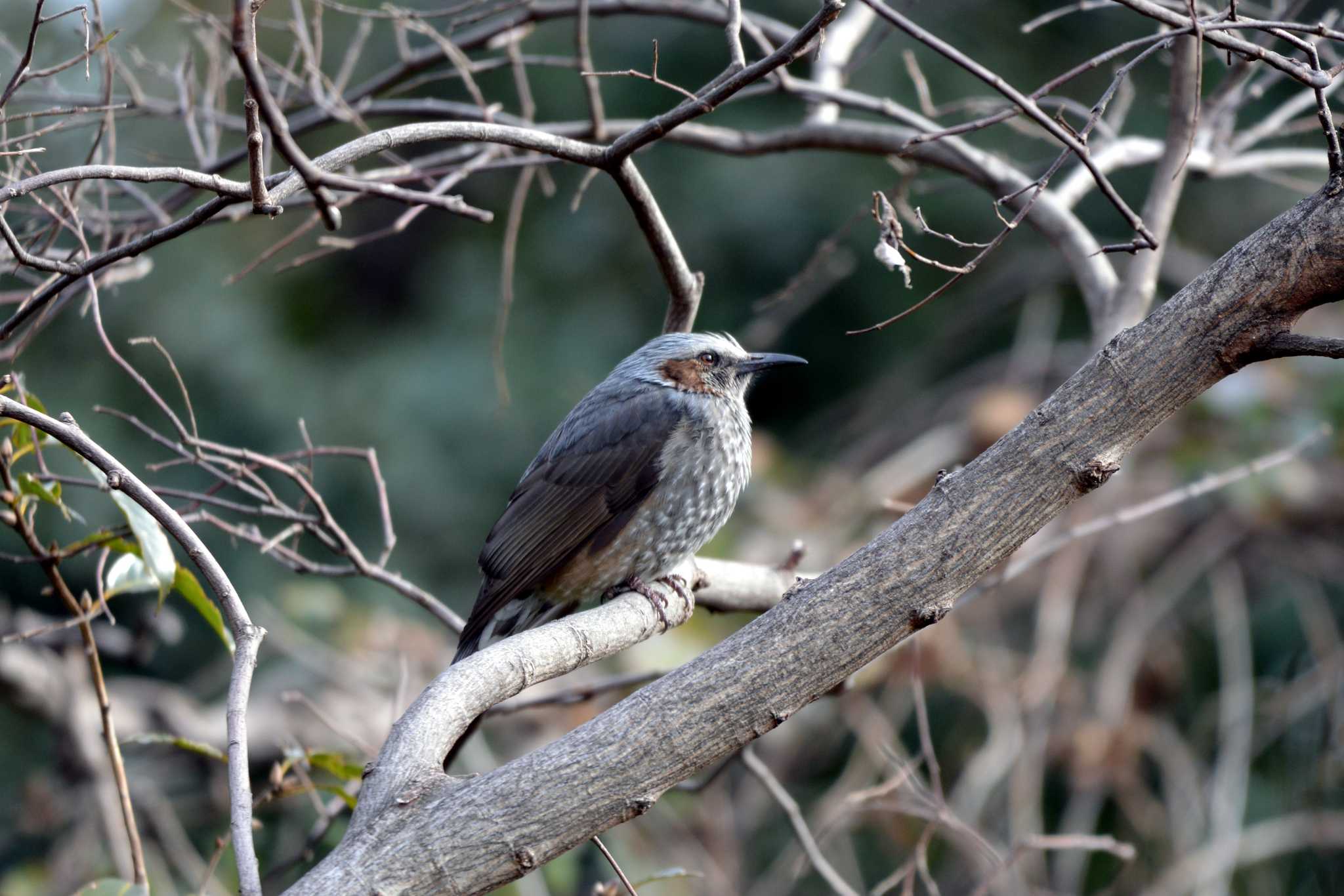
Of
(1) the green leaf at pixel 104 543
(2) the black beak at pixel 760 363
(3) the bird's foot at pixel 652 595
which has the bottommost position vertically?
(3) the bird's foot at pixel 652 595

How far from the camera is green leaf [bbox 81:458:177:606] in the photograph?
2295 millimetres

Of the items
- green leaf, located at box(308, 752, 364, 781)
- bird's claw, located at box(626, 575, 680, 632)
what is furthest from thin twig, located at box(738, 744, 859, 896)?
green leaf, located at box(308, 752, 364, 781)

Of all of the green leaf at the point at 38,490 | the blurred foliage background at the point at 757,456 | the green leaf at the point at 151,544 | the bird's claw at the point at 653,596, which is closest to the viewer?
the green leaf at the point at 151,544

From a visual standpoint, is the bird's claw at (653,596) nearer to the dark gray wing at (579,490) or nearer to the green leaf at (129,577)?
the dark gray wing at (579,490)

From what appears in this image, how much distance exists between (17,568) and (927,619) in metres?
7.32

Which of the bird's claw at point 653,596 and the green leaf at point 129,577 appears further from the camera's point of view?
the bird's claw at point 653,596

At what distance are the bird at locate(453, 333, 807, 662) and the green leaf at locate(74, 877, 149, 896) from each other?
1399 mm

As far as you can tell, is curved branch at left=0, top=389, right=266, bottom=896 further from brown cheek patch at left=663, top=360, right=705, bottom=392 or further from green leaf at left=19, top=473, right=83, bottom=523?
brown cheek patch at left=663, top=360, right=705, bottom=392

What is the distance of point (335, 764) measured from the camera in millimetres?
2855

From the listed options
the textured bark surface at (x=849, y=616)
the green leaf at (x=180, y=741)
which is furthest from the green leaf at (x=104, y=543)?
the textured bark surface at (x=849, y=616)

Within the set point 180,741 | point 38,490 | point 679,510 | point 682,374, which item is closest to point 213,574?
point 38,490

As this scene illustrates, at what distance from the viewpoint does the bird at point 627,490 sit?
387cm

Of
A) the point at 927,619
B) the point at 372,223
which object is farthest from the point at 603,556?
the point at 372,223

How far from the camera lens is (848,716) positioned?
5953mm
